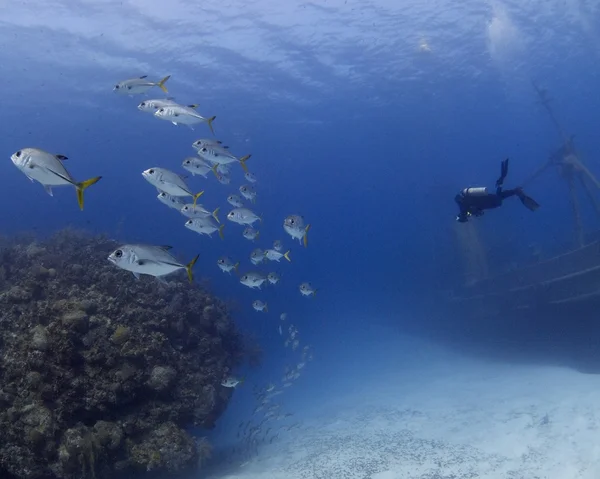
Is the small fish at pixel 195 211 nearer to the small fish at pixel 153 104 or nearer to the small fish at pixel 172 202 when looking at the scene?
the small fish at pixel 172 202

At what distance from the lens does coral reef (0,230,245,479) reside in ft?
24.3

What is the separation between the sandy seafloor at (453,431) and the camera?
9.61 metres

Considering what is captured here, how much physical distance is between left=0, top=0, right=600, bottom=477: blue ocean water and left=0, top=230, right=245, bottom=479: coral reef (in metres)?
5.47

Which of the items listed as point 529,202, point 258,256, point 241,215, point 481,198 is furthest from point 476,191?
point 258,256

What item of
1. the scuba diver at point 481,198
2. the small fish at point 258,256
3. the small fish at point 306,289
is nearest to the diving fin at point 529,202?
the scuba diver at point 481,198

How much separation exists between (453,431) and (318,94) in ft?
113

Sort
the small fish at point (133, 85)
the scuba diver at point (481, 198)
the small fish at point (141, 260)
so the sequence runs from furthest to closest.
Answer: the scuba diver at point (481, 198) → the small fish at point (133, 85) → the small fish at point (141, 260)

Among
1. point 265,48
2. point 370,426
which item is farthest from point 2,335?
point 265,48

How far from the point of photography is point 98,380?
326 inches

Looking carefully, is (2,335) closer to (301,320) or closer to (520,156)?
(301,320)

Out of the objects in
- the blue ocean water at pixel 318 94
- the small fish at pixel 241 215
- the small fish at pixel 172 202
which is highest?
the blue ocean water at pixel 318 94

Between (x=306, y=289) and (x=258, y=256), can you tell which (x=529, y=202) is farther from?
(x=258, y=256)

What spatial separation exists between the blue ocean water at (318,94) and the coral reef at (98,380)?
5468 mm

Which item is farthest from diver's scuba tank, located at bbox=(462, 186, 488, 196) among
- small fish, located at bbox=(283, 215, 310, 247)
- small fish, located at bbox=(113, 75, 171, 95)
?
small fish, located at bbox=(113, 75, 171, 95)
